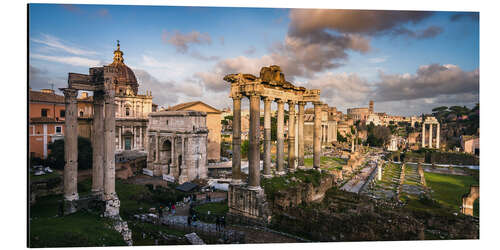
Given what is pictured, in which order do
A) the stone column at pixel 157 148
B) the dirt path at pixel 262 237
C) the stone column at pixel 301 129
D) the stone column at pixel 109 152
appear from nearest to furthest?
the dirt path at pixel 262 237 < the stone column at pixel 109 152 < the stone column at pixel 301 129 < the stone column at pixel 157 148

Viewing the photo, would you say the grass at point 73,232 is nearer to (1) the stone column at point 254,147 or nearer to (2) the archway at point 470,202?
(1) the stone column at point 254,147

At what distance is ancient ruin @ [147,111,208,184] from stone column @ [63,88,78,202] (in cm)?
1323

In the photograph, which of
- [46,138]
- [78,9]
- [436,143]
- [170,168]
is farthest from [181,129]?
[436,143]

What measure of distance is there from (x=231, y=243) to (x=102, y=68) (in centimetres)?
903

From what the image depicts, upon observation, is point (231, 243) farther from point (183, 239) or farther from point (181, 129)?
point (181, 129)

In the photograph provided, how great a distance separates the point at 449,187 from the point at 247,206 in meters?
23.7

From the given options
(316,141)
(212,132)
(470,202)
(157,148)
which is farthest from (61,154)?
(470,202)

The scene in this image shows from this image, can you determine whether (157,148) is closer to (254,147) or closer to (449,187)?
(254,147)

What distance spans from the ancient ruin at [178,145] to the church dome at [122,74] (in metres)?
14.2

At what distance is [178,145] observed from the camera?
26.7m

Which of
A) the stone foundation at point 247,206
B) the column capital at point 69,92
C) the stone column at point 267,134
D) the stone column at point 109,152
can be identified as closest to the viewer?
the stone foundation at point 247,206

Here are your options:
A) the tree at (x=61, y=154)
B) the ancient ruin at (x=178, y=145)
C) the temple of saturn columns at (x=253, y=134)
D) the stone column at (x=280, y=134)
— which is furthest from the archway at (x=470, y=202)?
the tree at (x=61, y=154)

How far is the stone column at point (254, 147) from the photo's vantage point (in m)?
11.3

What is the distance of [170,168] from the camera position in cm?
2628
